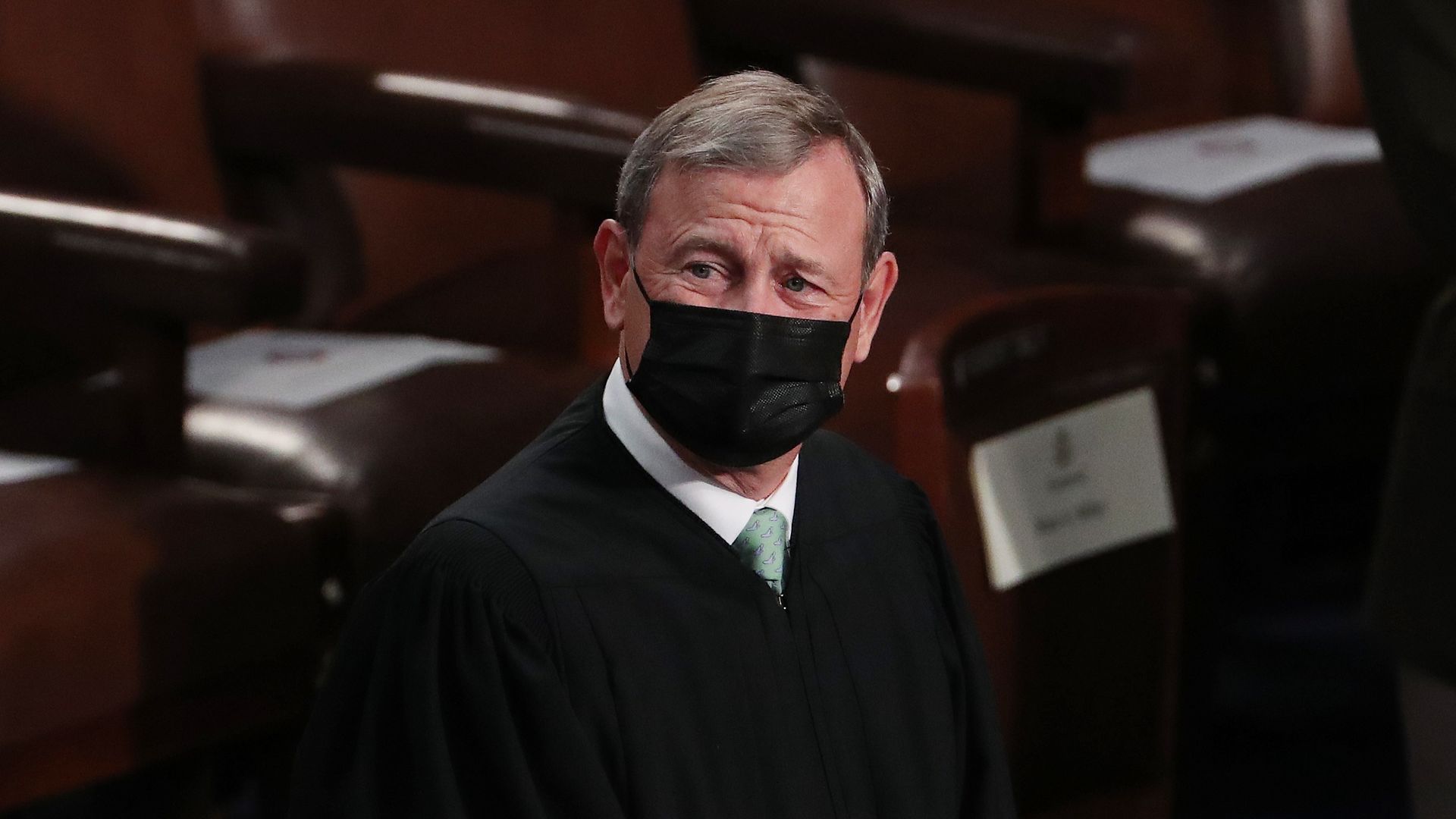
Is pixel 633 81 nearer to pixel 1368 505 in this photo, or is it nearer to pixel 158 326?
pixel 158 326

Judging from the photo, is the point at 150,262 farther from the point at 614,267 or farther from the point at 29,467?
the point at 614,267

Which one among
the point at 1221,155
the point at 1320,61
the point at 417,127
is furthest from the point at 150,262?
the point at 1320,61

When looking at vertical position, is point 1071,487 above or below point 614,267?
below

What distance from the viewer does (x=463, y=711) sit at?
1023 mm

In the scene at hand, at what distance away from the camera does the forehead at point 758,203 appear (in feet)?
3.41

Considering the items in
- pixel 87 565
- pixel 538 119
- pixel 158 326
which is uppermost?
pixel 538 119

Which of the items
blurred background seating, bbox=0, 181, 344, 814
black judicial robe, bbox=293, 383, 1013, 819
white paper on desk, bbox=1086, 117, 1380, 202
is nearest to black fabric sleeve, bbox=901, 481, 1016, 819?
black judicial robe, bbox=293, 383, 1013, 819

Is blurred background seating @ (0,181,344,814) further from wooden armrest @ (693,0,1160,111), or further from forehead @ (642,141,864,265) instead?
wooden armrest @ (693,0,1160,111)

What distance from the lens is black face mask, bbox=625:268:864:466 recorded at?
1053 millimetres

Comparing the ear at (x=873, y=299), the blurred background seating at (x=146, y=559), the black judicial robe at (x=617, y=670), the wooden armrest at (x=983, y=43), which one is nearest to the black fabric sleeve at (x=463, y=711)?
the black judicial robe at (x=617, y=670)

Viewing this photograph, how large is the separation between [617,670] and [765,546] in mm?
118

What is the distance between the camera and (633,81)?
2359 millimetres

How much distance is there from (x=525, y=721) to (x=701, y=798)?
102mm

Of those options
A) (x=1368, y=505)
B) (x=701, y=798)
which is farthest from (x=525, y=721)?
(x=1368, y=505)
